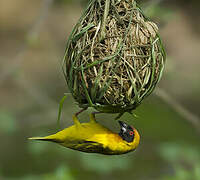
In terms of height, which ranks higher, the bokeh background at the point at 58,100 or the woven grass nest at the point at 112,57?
the woven grass nest at the point at 112,57

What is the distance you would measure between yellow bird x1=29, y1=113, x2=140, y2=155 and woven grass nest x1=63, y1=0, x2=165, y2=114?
18.4 inches

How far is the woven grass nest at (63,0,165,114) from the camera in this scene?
11.6 feet

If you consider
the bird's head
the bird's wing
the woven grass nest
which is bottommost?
the bird's wing

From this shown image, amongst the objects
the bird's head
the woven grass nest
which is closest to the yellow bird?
the bird's head

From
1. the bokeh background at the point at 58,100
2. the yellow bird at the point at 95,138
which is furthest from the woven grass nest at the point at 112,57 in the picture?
the bokeh background at the point at 58,100

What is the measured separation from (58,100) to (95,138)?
9180 millimetres

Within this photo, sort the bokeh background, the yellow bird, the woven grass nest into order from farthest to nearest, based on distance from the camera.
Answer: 1. the bokeh background
2. the yellow bird
3. the woven grass nest

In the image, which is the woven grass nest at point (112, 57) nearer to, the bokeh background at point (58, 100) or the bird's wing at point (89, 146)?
the bird's wing at point (89, 146)

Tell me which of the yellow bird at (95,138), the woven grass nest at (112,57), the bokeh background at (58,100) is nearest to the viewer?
the woven grass nest at (112,57)

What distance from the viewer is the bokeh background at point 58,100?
9.48m

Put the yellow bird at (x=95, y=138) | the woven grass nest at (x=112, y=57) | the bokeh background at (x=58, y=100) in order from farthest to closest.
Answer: the bokeh background at (x=58, y=100) → the yellow bird at (x=95, y=138) → the woven grass nest at (x=112, y=57)

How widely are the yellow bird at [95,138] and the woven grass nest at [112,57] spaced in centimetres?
47

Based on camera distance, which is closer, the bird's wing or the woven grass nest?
the woven grass nest

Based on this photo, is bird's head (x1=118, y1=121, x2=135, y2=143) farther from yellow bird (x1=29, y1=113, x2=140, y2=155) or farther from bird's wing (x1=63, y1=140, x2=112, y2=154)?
bird's wing (x1=63, y1=140, x2=112, y2=154)
